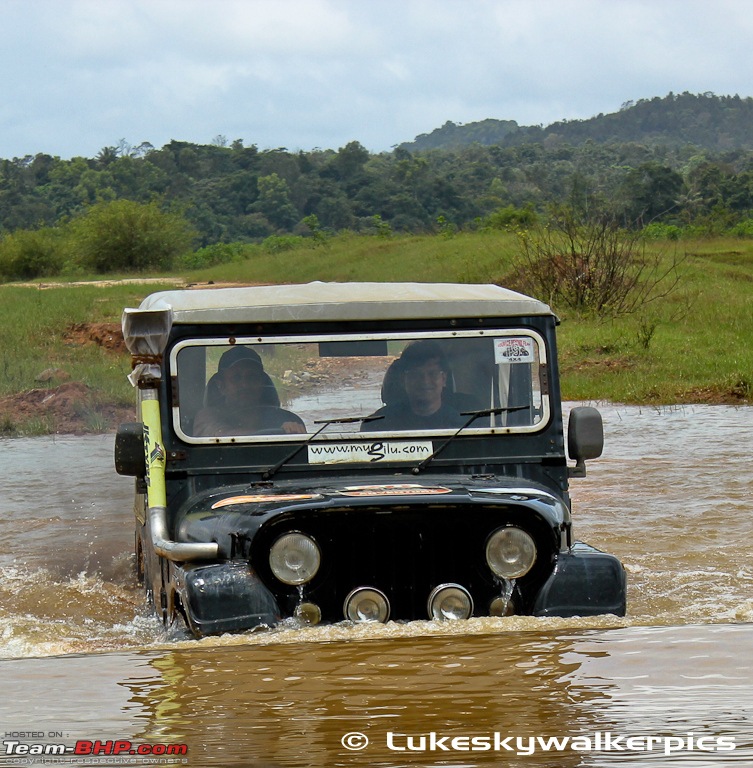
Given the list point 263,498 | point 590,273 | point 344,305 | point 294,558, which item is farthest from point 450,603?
point 590,273

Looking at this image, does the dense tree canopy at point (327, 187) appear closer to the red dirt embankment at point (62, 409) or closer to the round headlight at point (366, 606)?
the red dirt embankment at point (62, 409)

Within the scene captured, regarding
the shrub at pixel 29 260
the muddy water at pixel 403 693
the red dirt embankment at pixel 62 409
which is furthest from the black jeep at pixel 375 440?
the shrub at pixel 29 260

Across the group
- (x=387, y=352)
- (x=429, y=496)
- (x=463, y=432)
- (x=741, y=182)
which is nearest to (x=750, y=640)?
(x=429, y=496)

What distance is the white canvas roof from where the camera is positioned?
16.1 feet

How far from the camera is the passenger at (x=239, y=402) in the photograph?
493 centimetres

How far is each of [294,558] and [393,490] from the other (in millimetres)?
432

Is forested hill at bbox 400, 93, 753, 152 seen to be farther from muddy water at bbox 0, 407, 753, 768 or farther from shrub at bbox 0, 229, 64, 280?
muddy water at bbox 0, 407, 753, 768

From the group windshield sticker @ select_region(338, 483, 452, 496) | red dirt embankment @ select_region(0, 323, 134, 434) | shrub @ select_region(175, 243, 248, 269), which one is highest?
shrub @ select_region(175, 243, 248, 269)

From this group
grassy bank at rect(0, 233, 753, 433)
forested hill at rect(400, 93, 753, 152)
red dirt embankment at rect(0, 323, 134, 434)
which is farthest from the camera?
forested hill at rect(400, 93, 753, 152)

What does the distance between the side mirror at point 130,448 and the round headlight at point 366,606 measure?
3.78 ft

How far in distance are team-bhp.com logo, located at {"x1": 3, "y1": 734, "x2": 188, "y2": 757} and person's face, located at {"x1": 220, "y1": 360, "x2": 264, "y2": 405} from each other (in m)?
2.06

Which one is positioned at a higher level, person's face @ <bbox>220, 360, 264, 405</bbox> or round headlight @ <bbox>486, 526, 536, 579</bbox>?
person's face @ <bbox>220, 360, 264, 405</bbox>

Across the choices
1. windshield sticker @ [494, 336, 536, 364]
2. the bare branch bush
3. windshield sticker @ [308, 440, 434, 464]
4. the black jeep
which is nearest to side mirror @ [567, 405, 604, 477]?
the black jeep

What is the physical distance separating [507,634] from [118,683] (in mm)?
1174
